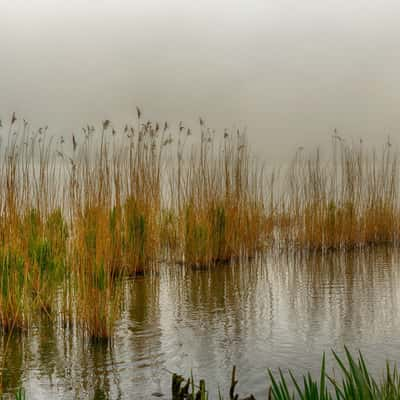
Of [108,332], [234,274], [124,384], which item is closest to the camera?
[124,384]

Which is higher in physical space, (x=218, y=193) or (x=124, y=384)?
(x=218, y=193)

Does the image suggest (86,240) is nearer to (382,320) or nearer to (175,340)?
(175,340)

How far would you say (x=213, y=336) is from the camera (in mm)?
3070

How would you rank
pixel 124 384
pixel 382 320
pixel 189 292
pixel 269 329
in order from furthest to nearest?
1. pixel 189 292
2. pixel 382 320
3. pixel 269 329
4. pixel 124 384

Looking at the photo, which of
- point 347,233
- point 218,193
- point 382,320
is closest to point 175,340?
point 382,320

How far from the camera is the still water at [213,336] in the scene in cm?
244

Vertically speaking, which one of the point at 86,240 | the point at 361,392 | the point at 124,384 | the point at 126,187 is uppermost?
the point at 126,187

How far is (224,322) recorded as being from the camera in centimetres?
338

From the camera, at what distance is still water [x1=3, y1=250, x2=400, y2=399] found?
2436mm

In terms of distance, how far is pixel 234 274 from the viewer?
521cm

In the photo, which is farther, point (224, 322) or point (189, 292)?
point (189, 292)

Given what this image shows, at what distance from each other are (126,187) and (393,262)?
10.9 feet

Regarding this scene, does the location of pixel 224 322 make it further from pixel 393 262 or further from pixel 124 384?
pixel 393 262

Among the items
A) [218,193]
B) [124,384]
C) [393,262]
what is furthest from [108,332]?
[393,262]
